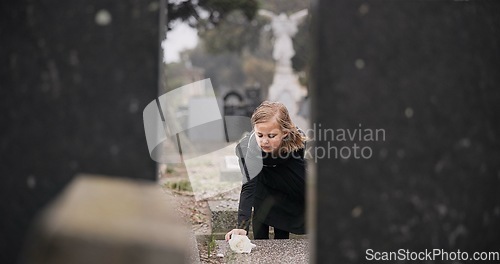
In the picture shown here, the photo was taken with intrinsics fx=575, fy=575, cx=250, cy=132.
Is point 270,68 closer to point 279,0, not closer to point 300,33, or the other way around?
point 279,0

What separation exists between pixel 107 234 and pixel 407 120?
1154mm

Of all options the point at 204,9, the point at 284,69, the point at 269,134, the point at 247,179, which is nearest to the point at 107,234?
the point at 269,134

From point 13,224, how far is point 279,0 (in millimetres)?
36339

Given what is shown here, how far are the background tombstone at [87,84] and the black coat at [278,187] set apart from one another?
9.62ft

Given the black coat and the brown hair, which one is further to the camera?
the black coat

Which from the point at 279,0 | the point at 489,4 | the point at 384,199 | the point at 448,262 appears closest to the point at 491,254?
the point at 448,262

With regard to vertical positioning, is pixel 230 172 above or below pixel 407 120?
above

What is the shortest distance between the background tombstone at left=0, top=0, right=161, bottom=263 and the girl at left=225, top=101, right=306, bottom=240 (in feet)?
9.01

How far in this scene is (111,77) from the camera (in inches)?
69.4

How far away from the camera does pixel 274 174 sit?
475 cm

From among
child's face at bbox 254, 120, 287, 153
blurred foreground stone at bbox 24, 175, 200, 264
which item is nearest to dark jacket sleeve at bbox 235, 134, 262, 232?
child's face at bbox 254, 120, 287, 153

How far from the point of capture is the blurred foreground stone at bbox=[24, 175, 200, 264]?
3.51 feet

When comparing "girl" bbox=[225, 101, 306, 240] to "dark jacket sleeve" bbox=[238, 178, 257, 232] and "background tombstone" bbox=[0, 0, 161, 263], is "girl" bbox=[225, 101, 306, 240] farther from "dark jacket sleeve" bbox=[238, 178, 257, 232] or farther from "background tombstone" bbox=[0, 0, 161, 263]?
"background tombstone" bbox=[0, 0, 161, 263]

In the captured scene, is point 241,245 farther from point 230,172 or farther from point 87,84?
point 230,172
